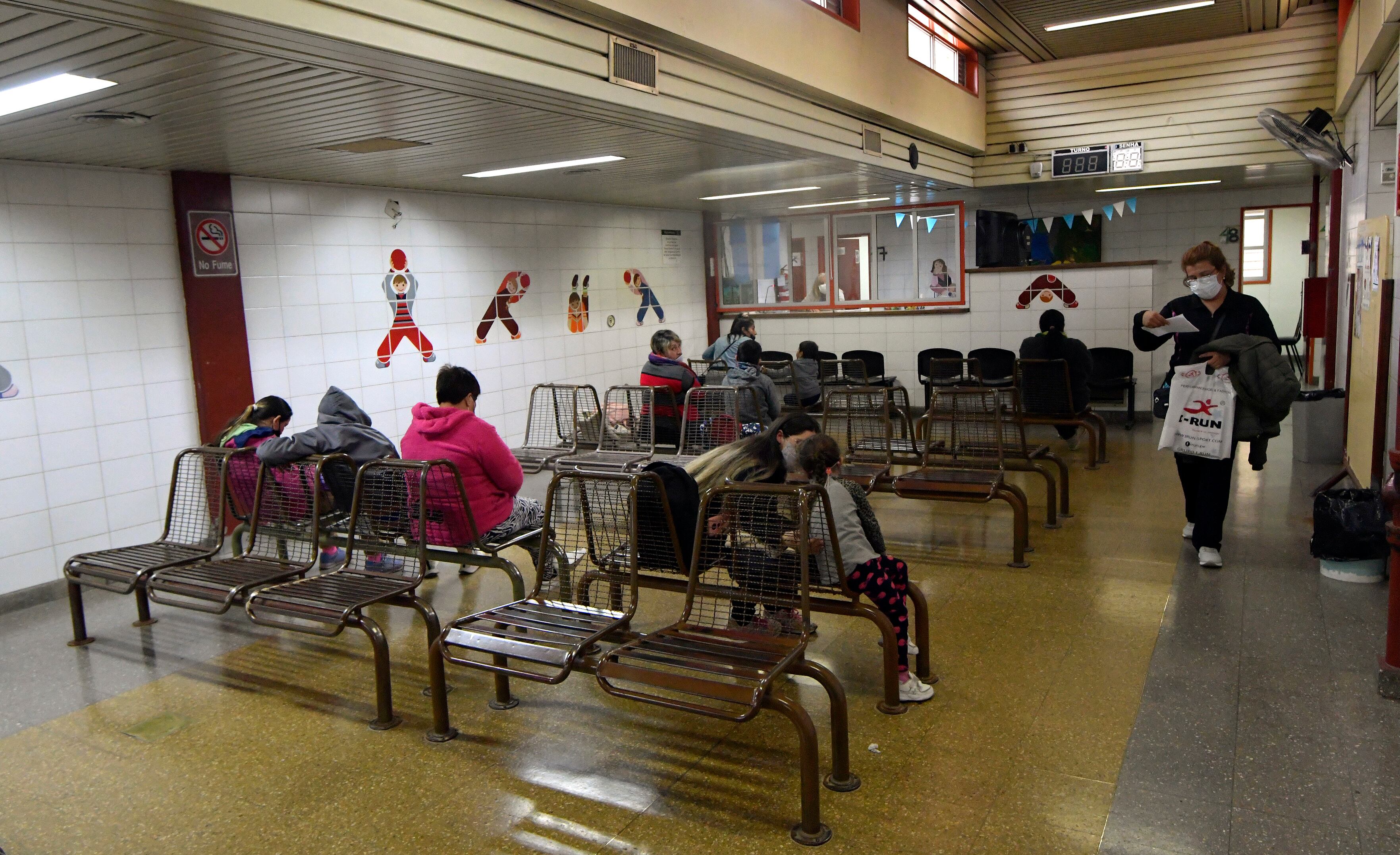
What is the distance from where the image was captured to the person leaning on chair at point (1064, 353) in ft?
24.8

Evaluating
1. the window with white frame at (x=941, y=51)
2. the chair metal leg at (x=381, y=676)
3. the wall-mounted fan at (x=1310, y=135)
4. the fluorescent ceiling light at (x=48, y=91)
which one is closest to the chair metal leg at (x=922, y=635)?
the chair metal leg at (x=381, y=676)

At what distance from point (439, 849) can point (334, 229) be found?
5411 millimetres

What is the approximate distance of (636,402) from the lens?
704cm

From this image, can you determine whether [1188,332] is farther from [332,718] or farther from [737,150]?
[332,718]

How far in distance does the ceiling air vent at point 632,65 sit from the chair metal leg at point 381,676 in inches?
109

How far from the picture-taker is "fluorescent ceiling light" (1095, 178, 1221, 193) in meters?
10.4

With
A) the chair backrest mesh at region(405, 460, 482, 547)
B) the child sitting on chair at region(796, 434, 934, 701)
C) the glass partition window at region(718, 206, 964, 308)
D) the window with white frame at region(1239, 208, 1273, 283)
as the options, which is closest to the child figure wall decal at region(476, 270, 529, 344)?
the glass partition window at region(718, 206, 964, 308)

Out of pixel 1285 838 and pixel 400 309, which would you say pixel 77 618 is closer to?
pixel 400 309

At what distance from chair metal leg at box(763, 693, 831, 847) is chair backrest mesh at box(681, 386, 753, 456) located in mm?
3523

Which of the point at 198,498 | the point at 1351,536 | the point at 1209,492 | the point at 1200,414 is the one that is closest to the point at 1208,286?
the point at 1200,414

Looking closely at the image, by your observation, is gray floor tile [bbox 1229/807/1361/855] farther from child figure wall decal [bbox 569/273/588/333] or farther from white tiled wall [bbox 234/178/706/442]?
child figure wall decal [bbox 569/273/588/333]

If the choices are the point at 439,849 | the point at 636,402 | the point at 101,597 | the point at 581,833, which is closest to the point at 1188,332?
the point at 636,402

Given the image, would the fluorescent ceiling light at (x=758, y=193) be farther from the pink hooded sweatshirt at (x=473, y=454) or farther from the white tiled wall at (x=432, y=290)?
the pink hooded sweatshirt at (x=473, y=454)

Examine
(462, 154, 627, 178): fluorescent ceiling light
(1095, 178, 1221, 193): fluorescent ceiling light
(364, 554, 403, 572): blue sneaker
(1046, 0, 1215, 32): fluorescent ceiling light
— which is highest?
(1046, 0, 1215, 32): fluorescent ceiling light
